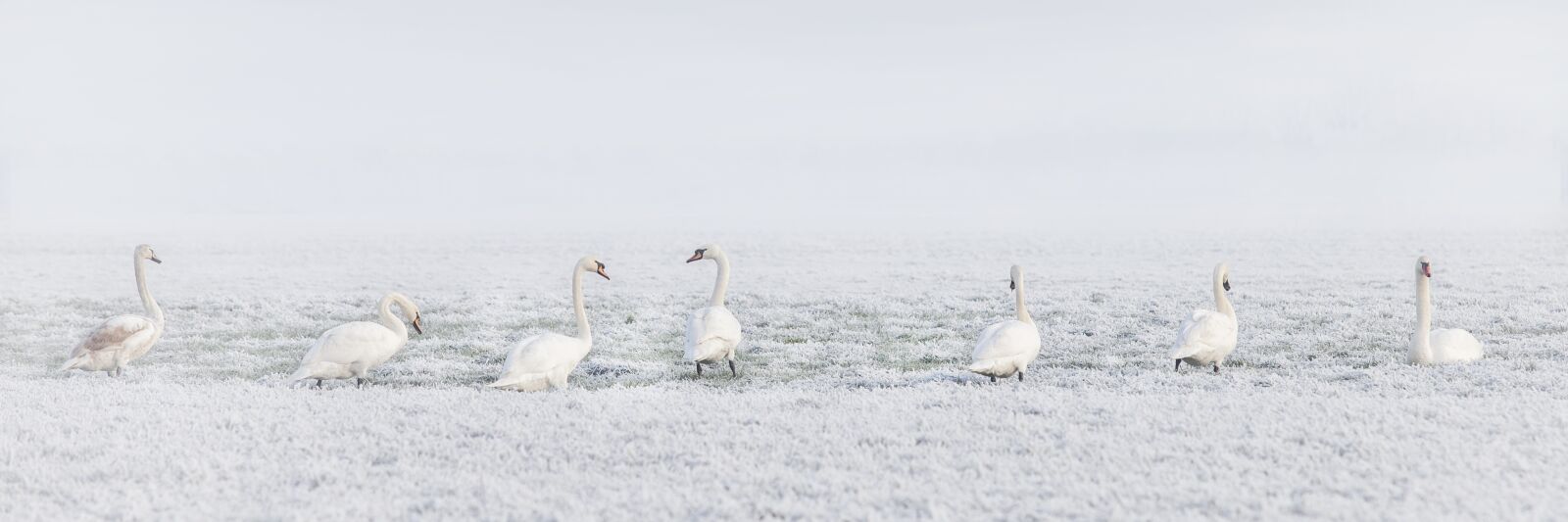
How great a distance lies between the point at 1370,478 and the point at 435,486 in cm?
705

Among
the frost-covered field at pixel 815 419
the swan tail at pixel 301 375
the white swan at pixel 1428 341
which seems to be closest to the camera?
the frost-covered field at pixel 815 419

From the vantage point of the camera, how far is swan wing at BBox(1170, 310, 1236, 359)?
1363cm

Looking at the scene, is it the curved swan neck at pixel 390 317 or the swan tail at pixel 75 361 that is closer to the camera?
the curved swan neck at pixel 390 317

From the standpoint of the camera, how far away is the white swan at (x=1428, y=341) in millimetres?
14367

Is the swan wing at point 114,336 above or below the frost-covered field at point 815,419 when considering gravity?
above

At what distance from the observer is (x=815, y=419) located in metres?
10.9

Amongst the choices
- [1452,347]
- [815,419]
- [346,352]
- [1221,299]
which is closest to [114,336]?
[346,352]

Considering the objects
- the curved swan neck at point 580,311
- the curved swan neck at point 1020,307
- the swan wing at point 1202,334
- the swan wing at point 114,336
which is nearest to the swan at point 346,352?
the curved swan neck at point 580,311

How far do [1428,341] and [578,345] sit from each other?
34.3 ft

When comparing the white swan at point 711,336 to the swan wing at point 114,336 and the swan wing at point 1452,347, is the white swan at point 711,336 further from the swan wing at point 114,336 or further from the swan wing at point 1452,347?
the swan wing at point 1452,347

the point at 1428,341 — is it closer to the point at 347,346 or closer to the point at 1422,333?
the point at 1422,333

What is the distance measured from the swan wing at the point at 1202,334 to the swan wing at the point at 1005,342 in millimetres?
1782

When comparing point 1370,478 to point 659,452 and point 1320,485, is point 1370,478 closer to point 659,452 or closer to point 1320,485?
point 1320,485

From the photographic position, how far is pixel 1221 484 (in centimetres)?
853
